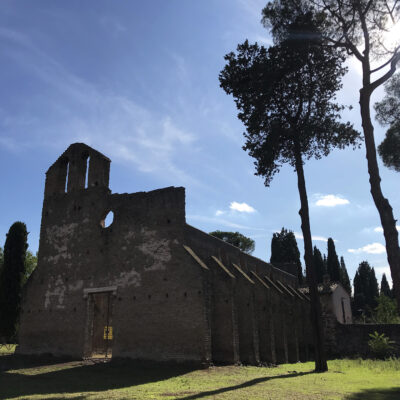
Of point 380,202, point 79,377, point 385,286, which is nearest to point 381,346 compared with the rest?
point 380,202

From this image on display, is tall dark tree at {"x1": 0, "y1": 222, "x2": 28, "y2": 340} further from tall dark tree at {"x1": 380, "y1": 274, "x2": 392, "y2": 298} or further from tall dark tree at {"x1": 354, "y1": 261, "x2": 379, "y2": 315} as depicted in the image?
tall dark tree at {"x1": 380, "y1": 274, "x2": 392, "y2": 298}

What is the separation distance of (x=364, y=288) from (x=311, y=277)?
153 ft

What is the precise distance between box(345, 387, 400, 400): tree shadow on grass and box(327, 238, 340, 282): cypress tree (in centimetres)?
4308

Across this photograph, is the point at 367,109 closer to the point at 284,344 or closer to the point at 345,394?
the point at 345,394

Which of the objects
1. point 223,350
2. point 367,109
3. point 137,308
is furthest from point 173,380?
point 367,109

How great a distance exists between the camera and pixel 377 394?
8.62 m

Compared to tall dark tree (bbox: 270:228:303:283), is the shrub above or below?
below

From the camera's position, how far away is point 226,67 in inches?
611

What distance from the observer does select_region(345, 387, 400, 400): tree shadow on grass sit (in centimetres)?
804

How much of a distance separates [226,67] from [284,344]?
1311cm

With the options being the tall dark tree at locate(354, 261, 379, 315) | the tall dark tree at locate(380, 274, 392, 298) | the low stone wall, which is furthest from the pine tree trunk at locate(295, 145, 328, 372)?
the tall dark tree at locate(380, 274, 392, 298)

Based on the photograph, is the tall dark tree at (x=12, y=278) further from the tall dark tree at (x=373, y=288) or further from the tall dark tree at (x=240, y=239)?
the tall dark tree at (x=373, y=288)

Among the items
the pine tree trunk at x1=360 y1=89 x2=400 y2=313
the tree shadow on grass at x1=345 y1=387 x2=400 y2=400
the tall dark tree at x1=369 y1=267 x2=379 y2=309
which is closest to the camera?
the tree shadow on grass at x1=345 y1=387 x2=400 y2=400

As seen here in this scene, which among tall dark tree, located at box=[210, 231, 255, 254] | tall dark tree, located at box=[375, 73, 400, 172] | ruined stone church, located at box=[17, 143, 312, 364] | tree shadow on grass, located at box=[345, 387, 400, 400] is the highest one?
tall dark tree, located at box=[210, 231, 255, 254]
